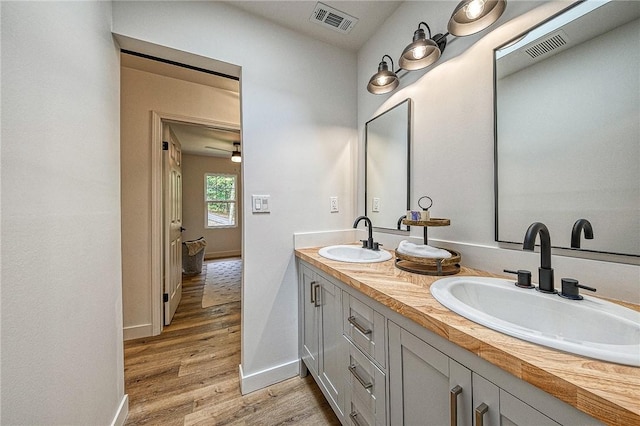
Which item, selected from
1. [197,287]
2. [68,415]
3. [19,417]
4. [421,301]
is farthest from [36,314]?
[197,287]

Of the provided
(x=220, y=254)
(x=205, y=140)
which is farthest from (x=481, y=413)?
(x=220, y=254)

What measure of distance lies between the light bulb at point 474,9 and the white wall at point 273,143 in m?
1.06

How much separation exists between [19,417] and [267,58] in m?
Result: 1.95

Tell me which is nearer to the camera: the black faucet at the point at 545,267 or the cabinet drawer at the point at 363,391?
the black faucet at the point at 545,267

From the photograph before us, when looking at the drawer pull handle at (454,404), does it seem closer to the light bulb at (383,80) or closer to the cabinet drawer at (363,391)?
the cabinet drawer at (363,391)

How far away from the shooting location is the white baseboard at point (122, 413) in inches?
48.1

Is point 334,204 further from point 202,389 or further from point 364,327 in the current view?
point 202,389

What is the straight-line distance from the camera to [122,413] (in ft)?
4.23

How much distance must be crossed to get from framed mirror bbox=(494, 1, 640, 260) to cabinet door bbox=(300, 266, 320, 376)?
3.28ft

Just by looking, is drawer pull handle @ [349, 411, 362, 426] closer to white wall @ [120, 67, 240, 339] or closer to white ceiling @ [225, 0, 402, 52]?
white wall @ [120, 67, 240, 339]

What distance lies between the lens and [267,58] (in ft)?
5.32

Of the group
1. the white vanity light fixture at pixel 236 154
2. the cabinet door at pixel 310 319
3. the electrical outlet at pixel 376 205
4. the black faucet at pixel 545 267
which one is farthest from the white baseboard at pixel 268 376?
the white vanity light fixture at pixel 236 154

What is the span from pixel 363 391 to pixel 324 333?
1.26 feet

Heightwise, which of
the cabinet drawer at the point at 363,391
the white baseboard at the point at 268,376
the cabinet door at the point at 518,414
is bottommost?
the white baseboard at the point at 268,376
